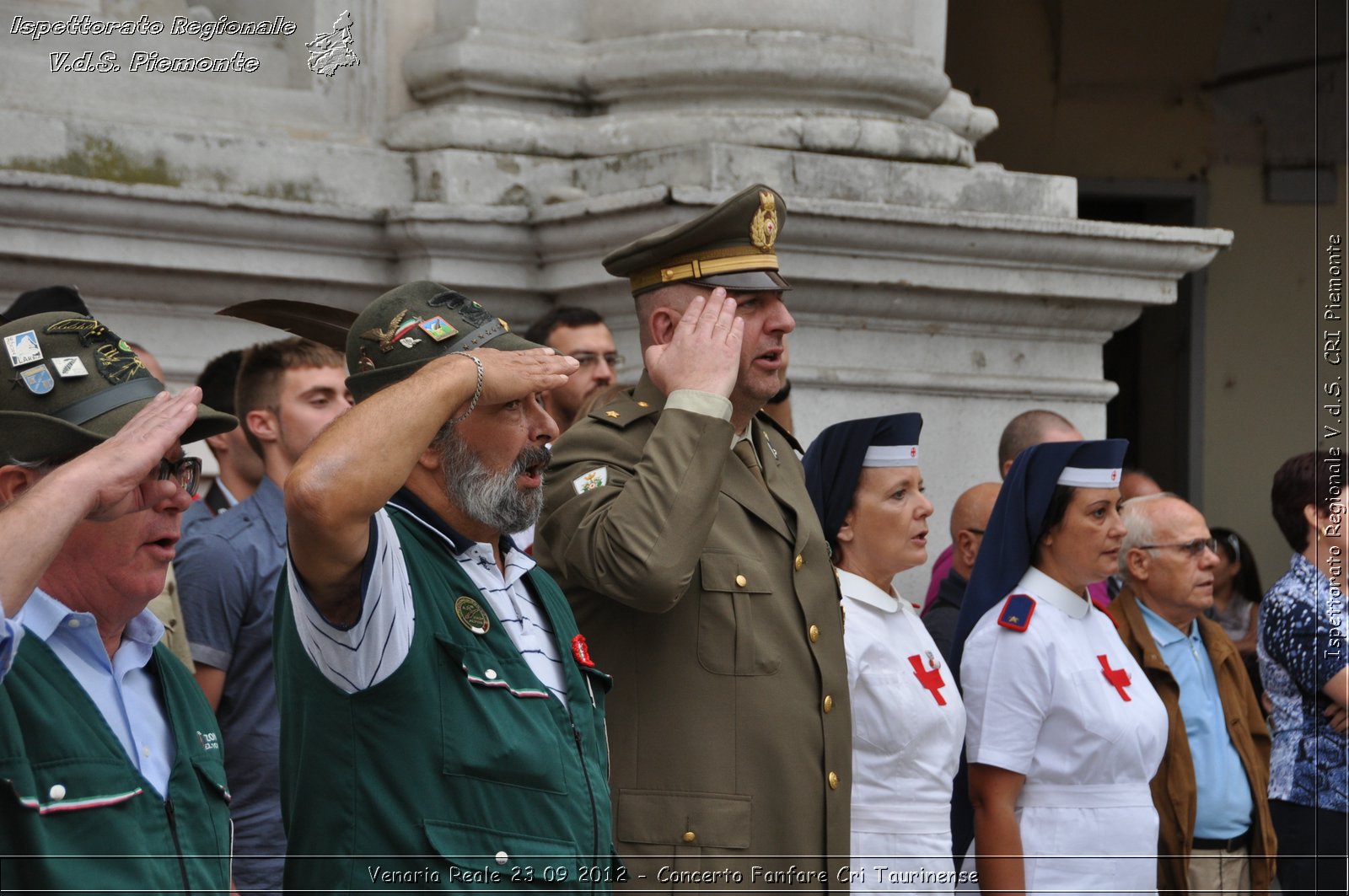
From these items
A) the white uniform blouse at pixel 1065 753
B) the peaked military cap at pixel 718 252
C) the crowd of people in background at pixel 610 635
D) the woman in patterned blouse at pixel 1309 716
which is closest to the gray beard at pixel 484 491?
the crowd of people in background at pixel 610 635

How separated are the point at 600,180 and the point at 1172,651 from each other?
2.06m

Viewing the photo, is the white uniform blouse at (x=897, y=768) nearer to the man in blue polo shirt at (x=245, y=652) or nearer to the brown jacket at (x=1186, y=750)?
the brown jacket at (x=1186, y=750)

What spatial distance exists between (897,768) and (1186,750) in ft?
3.75

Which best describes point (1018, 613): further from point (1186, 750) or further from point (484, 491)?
point (484, 491)

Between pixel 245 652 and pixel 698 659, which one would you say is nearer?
pixel 698 659

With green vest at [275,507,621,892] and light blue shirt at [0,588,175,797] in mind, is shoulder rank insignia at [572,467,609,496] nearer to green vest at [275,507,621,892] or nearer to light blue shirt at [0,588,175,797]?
green vest at [275,507,621,892]

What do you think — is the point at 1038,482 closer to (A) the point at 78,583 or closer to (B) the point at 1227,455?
(A) the point at 78,583

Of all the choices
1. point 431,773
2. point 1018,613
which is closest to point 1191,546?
point 1018,613

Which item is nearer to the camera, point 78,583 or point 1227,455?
point 78,583

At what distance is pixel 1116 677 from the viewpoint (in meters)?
4.38

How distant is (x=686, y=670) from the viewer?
3.28 metres

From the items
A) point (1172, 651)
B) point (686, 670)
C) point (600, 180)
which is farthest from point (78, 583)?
point (1172, 651)

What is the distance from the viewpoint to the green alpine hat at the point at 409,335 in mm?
2852

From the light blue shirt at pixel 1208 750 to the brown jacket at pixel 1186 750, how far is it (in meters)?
0.03
